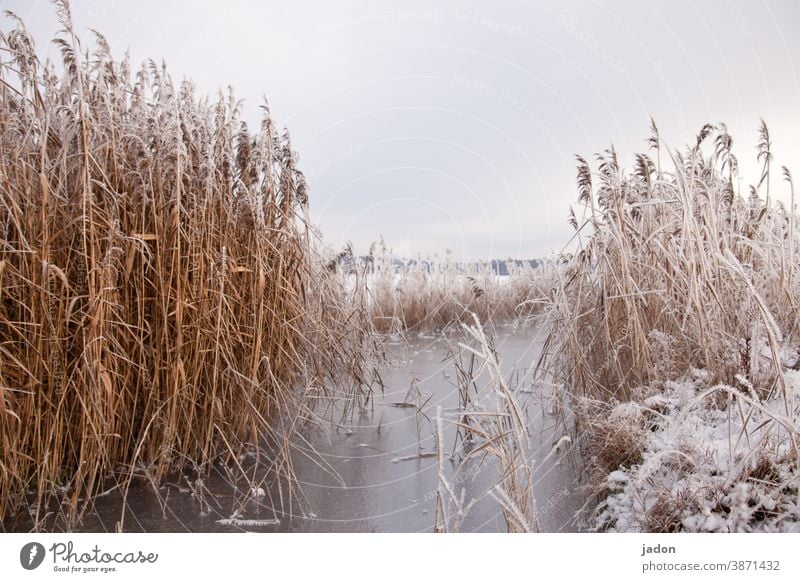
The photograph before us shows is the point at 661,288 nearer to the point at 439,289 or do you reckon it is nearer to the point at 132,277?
the point at 132,277

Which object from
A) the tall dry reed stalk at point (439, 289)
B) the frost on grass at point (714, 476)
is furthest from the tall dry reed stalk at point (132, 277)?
the tall dry reed stalk at point (439, 289)

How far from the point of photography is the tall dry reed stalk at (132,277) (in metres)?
1.48

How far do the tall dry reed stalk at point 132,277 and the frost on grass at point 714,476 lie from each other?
3.58 ft

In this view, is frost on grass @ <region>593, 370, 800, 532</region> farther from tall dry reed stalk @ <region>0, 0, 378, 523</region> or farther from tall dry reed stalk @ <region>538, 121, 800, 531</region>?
tall dry reed stalk @ <region>0, 0, 378, 523</region>

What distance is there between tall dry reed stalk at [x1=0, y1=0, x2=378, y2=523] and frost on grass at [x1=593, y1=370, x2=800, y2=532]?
3.58ft

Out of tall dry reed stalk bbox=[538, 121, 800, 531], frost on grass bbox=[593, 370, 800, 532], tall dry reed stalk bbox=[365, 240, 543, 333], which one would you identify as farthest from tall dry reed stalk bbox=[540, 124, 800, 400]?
tall dry reed stalk bbox=[365, 240, 543, 333]

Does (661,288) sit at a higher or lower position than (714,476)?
higher

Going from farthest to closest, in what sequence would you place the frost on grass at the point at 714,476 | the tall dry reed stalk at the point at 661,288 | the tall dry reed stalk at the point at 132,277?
the tall dry reed stalk at the point at 661,288, the tall dry reed stalk at the point at 132,277, the frost on grass at the point at 714,476

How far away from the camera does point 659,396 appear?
1659 mm

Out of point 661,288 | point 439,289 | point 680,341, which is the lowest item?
point 680,341

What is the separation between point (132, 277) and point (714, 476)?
1851mm

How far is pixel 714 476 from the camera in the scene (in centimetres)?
130

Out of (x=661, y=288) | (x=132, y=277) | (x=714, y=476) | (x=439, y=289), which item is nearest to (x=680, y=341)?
(x=661, y=288)

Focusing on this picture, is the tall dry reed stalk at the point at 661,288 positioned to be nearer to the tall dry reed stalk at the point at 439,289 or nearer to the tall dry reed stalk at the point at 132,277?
the tall dry reed stalk at the point at 132,277
